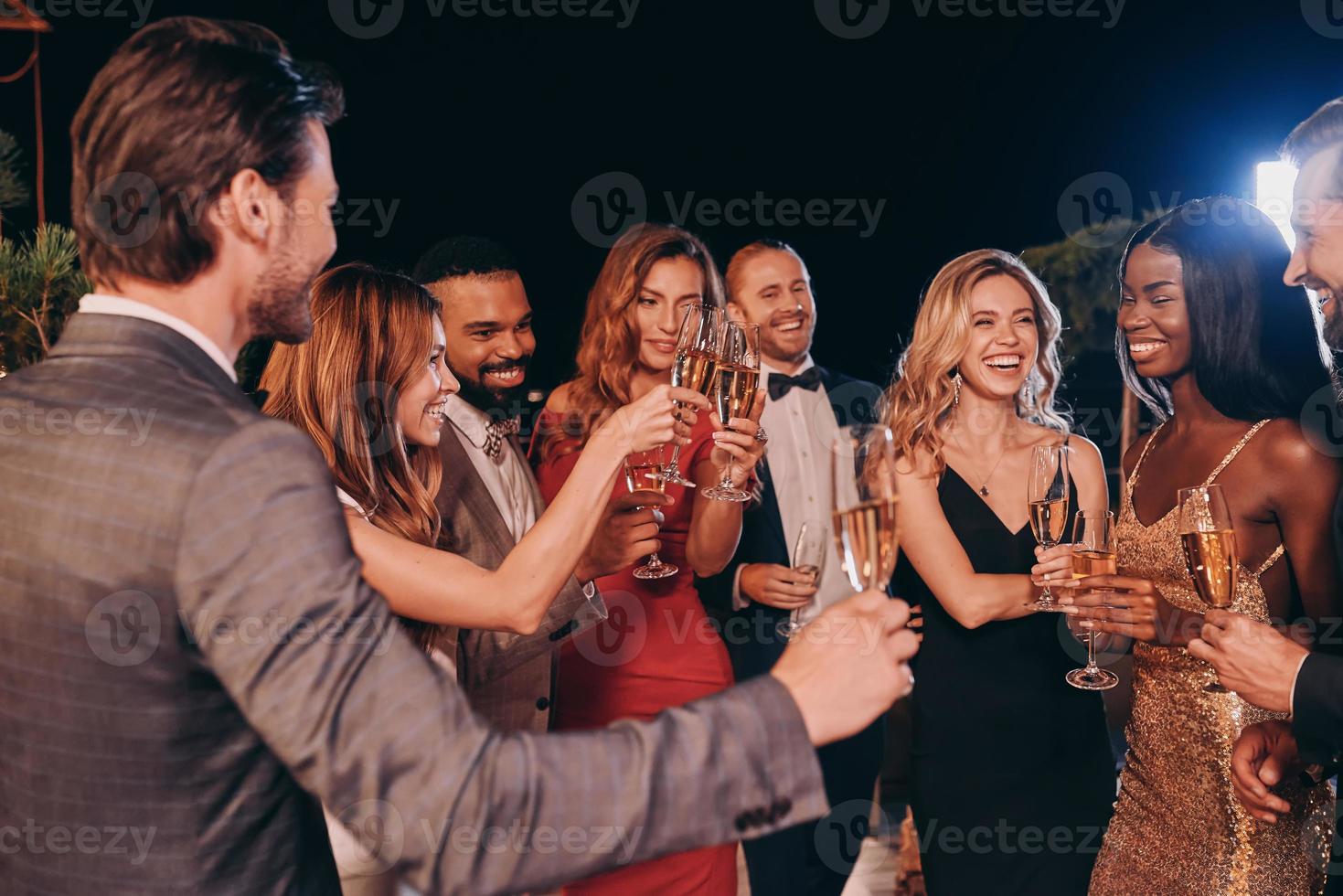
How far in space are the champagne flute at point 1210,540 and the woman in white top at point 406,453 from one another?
871 millimetres

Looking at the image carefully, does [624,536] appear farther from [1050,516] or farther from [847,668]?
[847,668]

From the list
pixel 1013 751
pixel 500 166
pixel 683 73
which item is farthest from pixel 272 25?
pixel 1013 751

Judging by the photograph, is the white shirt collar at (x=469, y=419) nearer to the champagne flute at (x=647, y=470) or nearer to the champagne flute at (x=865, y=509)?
the champagne flute at (x=647, y=470)

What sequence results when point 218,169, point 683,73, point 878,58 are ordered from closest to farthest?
point 218,169
point 683,73
point 878,58

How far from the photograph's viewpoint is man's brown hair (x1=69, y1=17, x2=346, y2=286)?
45.0 inches

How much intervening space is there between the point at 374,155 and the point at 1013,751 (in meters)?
3.67

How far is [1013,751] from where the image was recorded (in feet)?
8.37

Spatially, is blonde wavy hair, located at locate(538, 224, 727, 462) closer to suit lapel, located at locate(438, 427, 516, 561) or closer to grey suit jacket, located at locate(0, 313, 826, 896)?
suit lapel, located at locate(438, 427, 516, 561)

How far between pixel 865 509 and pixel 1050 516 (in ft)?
3.83

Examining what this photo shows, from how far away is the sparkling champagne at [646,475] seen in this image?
2.26m

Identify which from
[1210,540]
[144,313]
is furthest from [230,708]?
[1210,540]

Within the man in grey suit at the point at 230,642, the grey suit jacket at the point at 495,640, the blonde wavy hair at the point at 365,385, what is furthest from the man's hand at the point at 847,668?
the grey suit jacket at the point at 495,640

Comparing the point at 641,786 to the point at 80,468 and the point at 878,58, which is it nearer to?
the point at 80,468

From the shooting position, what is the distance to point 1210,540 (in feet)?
6.37
